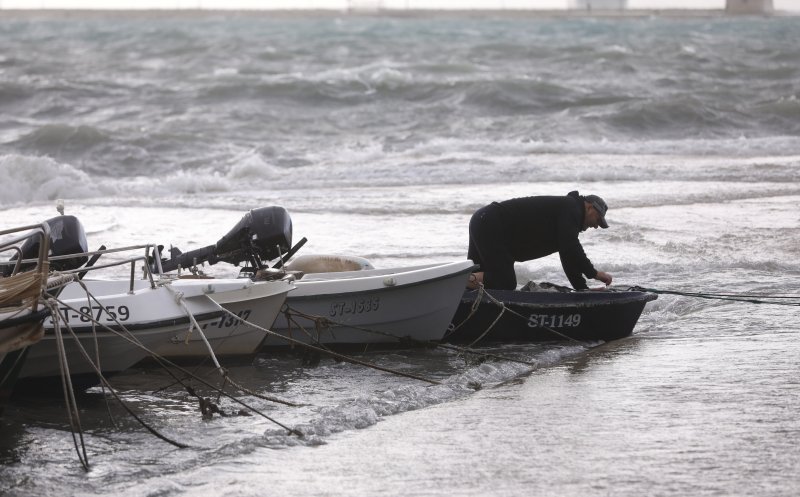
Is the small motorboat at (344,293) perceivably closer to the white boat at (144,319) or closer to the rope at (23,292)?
the white boat at (144,319)

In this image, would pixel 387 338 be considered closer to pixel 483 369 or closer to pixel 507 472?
pixel 483 369

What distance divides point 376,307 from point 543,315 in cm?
130

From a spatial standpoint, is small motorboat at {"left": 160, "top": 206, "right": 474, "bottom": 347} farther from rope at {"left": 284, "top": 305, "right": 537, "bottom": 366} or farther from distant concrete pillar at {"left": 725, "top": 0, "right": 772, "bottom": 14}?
distant concrete pillar at {"left": 725, "top": 0, "right": 772, "bottom": 14}

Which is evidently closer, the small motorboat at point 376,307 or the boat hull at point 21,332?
the boat hull at point 21,332

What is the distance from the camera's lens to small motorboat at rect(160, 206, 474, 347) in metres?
9.26

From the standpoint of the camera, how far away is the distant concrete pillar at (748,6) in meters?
133

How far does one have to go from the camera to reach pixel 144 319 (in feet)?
26.1

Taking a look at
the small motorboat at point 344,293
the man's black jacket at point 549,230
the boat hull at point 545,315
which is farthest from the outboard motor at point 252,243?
the man's black jacket at point 549,230

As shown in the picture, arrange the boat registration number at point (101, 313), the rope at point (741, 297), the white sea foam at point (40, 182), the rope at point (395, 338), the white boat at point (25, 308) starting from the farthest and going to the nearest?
the white sea foam at point (40, 182) → the rope at point (741, 297) → the rope at point (395, 338) → the boat registration number at point (101, 313) → the white boat at point (25, 308)

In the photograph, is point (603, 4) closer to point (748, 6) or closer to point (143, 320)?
point (748, 6)

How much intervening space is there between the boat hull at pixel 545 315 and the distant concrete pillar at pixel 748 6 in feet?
425

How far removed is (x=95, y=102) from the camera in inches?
1320

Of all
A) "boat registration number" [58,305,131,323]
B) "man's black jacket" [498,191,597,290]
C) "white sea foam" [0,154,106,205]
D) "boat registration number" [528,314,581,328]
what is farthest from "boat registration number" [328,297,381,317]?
"white sea foam" [0,154,106,205]

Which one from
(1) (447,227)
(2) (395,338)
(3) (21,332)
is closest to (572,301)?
(2) (395,338)
